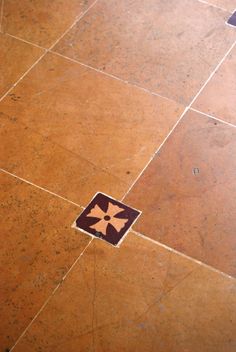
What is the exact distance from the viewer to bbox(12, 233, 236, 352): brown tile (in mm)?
1740

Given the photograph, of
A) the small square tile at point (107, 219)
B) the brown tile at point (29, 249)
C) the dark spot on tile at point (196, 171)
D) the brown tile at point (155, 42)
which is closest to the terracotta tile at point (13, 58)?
the brown tile at point (155, 42)

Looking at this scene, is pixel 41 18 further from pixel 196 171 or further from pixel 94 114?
pixel 196 171

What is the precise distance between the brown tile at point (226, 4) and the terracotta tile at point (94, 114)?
74 centimetres

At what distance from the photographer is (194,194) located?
83.0 inches

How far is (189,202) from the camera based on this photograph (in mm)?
2086

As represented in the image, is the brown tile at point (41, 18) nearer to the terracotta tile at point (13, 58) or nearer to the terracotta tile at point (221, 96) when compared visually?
the terracotta tile at point (13, 58)

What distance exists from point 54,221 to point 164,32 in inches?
45.8

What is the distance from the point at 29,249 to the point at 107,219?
0.95 feet

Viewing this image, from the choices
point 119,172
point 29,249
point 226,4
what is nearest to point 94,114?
point 119,172

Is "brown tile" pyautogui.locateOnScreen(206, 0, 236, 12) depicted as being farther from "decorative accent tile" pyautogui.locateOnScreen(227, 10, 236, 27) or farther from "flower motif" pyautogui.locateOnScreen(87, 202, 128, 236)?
"flower motif" pyautogui.locateOnScreen(87, 202, 128, 236)

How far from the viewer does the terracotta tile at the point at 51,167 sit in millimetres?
2107

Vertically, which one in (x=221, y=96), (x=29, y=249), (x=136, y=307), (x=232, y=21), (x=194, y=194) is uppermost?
(x=232, y=21)

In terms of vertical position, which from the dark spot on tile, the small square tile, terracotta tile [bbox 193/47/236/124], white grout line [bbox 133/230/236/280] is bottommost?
the small square tile

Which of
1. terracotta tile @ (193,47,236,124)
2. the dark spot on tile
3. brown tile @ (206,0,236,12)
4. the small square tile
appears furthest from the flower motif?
brown tile @ (206,0,236,12)
